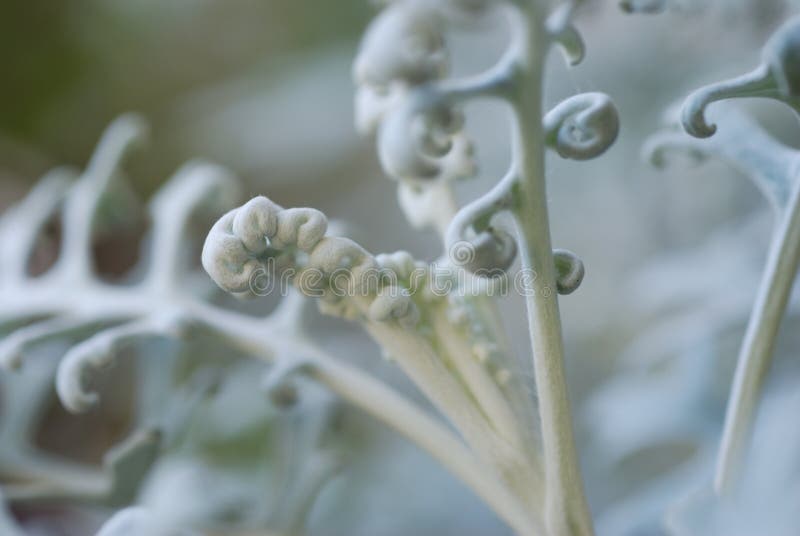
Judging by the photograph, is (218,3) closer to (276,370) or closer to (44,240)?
(44,240)

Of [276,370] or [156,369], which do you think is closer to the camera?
[276,370]

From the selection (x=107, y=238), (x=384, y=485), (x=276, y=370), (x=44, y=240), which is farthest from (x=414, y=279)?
(x=107, y=238)

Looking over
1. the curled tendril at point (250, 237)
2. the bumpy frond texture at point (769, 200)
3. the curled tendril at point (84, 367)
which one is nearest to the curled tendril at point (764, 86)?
the bumpy frond texture at point (769, 200)

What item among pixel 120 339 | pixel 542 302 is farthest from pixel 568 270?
pixel 120 339

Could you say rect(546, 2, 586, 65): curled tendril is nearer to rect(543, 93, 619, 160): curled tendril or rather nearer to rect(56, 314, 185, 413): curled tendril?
rect(543, 93, 619, 160): curled tendril

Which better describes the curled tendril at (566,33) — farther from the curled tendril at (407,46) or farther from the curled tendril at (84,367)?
the curled tendril at (84,367)

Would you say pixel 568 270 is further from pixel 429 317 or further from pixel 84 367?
pixel 84 367

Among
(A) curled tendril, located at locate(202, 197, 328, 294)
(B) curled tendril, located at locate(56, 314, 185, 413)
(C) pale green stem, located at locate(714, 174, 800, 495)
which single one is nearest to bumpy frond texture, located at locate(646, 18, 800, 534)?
(C) pale green stem, located at locate(714, 174, 800, 495)
